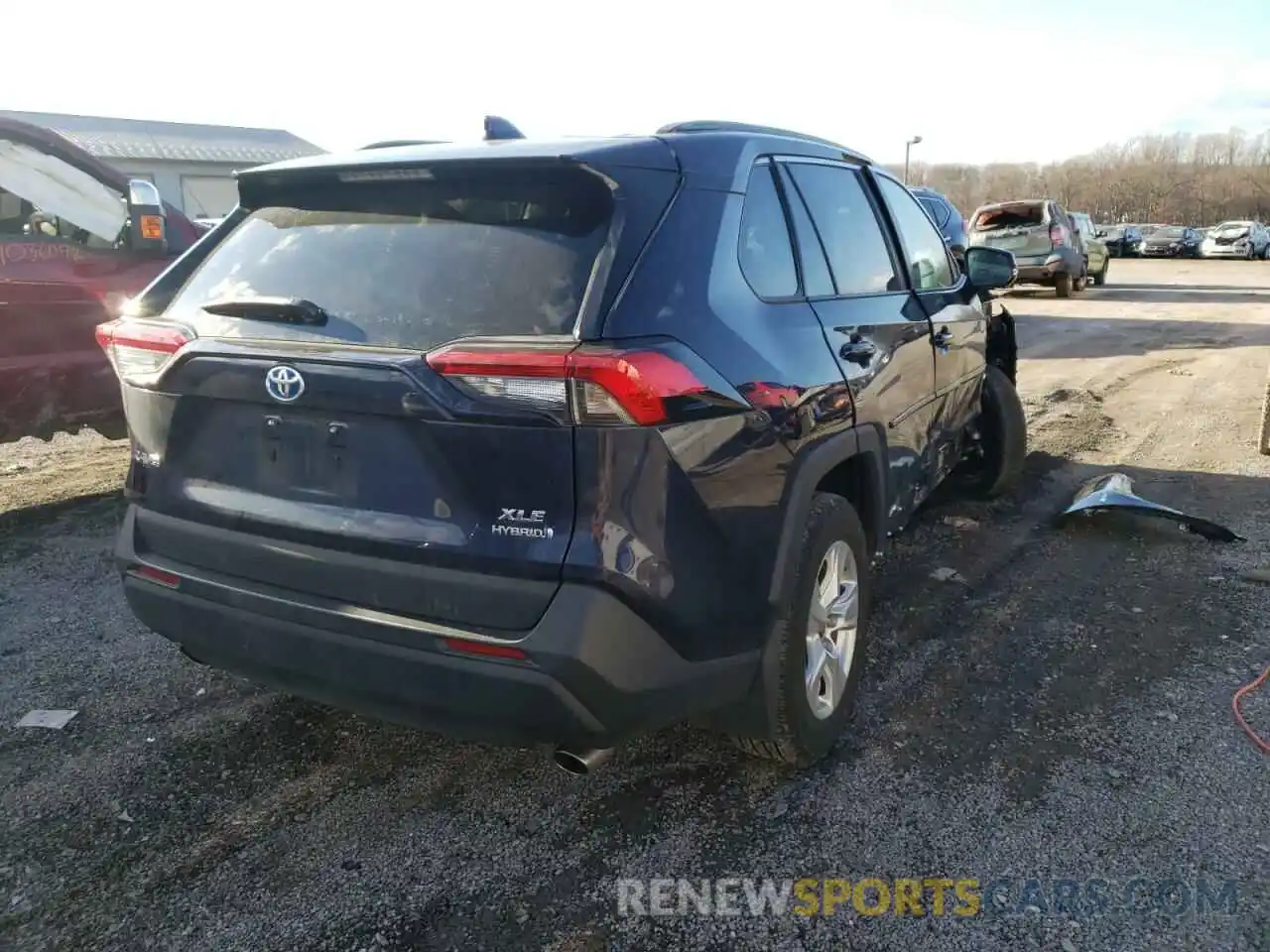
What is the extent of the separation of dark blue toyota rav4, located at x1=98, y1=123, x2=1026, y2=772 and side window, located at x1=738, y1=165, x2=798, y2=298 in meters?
0.01

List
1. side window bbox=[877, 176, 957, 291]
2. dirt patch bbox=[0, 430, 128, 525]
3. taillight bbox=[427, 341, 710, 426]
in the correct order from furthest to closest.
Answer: dirt patch bbox=[0, 430, 128, 525]
side window bbox=[877, 176, 957, 291]
taillight bbox=[427, 341, 710, 426]

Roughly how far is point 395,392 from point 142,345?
0.95 m

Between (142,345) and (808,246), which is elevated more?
(808,246)

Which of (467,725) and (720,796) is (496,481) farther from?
(720,796)

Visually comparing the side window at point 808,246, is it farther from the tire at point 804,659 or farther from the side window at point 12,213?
the side window at point 12,213

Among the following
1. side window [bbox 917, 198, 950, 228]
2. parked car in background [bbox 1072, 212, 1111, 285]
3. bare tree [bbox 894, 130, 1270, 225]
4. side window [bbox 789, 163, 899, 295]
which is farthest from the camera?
bare tree [bbox 894, 130, 1270, 225]

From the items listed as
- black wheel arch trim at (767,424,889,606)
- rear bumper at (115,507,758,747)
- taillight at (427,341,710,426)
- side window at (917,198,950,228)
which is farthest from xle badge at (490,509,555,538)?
side window at (917,198,950,228)

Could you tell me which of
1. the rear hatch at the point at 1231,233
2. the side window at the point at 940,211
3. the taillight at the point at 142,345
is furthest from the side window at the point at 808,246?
the rear hatch at the point at 1231,233

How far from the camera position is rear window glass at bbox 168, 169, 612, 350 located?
2.34 m

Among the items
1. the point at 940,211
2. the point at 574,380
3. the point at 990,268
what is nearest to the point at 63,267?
the point at 574,380

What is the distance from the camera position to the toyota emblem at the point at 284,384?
2408 mm

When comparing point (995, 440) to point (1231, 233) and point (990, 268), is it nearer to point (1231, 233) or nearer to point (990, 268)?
point (990, 268)

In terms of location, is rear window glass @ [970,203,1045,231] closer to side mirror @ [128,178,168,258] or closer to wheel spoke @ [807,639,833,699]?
side mirror @ [128,178,168,258]

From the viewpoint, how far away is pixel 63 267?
5449 mm
